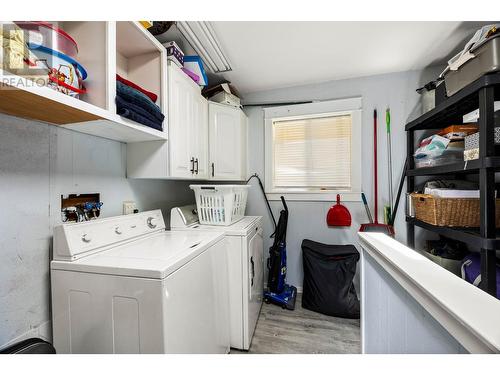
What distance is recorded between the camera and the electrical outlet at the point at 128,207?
4.70 ft

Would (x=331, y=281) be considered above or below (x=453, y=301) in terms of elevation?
below

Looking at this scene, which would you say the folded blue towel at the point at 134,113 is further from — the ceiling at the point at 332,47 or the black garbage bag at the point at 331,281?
the black garbage bag at the point at 331,281

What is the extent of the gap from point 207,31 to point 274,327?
8.07 feet

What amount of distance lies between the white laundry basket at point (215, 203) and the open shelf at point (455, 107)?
1.60 metres

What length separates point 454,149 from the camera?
4.82ft

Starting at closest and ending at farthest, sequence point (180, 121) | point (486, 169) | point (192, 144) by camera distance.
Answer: point (486, 169)
point (180, 121)
point (192, 144)

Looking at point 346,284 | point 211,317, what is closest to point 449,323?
point 211,317

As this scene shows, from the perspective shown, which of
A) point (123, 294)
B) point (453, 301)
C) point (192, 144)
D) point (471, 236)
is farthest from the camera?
point (192, 144)

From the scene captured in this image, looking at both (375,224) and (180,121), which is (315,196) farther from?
(180,121)

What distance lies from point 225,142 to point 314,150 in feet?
3.35

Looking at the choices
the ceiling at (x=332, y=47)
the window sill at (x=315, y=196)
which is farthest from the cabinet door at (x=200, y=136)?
the window sill at (x=315, y=196)

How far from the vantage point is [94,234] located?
1.05 m

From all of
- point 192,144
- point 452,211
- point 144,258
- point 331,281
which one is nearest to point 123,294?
point 144,258

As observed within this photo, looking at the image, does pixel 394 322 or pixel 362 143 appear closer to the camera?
pixel 394 322
